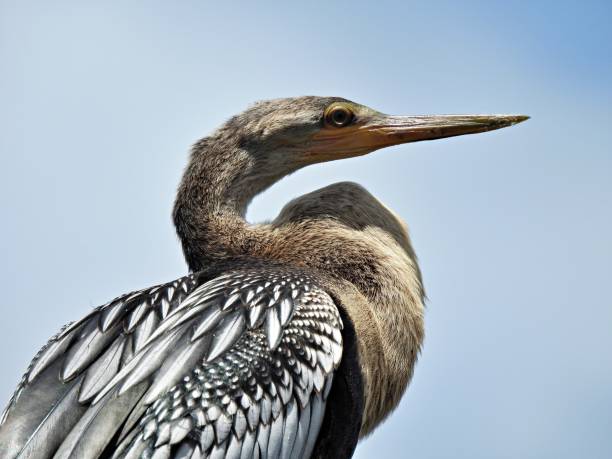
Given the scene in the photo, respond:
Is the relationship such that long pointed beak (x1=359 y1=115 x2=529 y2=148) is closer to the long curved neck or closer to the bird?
the bird

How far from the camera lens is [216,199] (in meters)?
7.65

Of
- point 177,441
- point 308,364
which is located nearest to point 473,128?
point 308,364

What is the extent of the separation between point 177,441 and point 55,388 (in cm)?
82

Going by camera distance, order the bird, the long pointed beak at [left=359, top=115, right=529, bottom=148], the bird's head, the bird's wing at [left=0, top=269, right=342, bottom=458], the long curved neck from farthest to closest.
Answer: the long pointed beak at [left=359, top=115, right=529, bottom=148]
the bird's head
the long curved neck
the bird
the bird's wing at [left=0, top=269, right=342, bottom=458]

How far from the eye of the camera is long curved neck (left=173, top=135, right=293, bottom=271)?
754cm

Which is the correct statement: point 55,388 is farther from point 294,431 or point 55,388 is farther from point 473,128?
point 473,128

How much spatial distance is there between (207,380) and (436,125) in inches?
112

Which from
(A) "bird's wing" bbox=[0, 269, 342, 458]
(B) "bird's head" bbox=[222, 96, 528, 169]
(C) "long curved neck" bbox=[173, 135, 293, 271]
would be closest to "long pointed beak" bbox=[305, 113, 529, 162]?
(B) "bird's head" bbox=[222, 96, 528, 169]

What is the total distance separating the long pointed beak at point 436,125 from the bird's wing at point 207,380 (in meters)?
1.79

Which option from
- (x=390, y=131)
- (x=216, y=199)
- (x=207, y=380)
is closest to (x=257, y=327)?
(x=207, y=380)

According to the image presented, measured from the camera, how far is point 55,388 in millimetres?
6102

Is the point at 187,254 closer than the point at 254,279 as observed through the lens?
No

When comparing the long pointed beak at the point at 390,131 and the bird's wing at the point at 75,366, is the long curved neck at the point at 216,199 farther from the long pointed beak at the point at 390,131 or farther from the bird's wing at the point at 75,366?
the bird's wing at the point at 75,366

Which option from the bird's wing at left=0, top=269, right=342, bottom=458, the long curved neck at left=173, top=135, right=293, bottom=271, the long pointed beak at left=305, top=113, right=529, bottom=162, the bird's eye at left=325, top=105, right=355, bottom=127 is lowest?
the bird's wing at left=0, top=269, right=342, bottom=458
